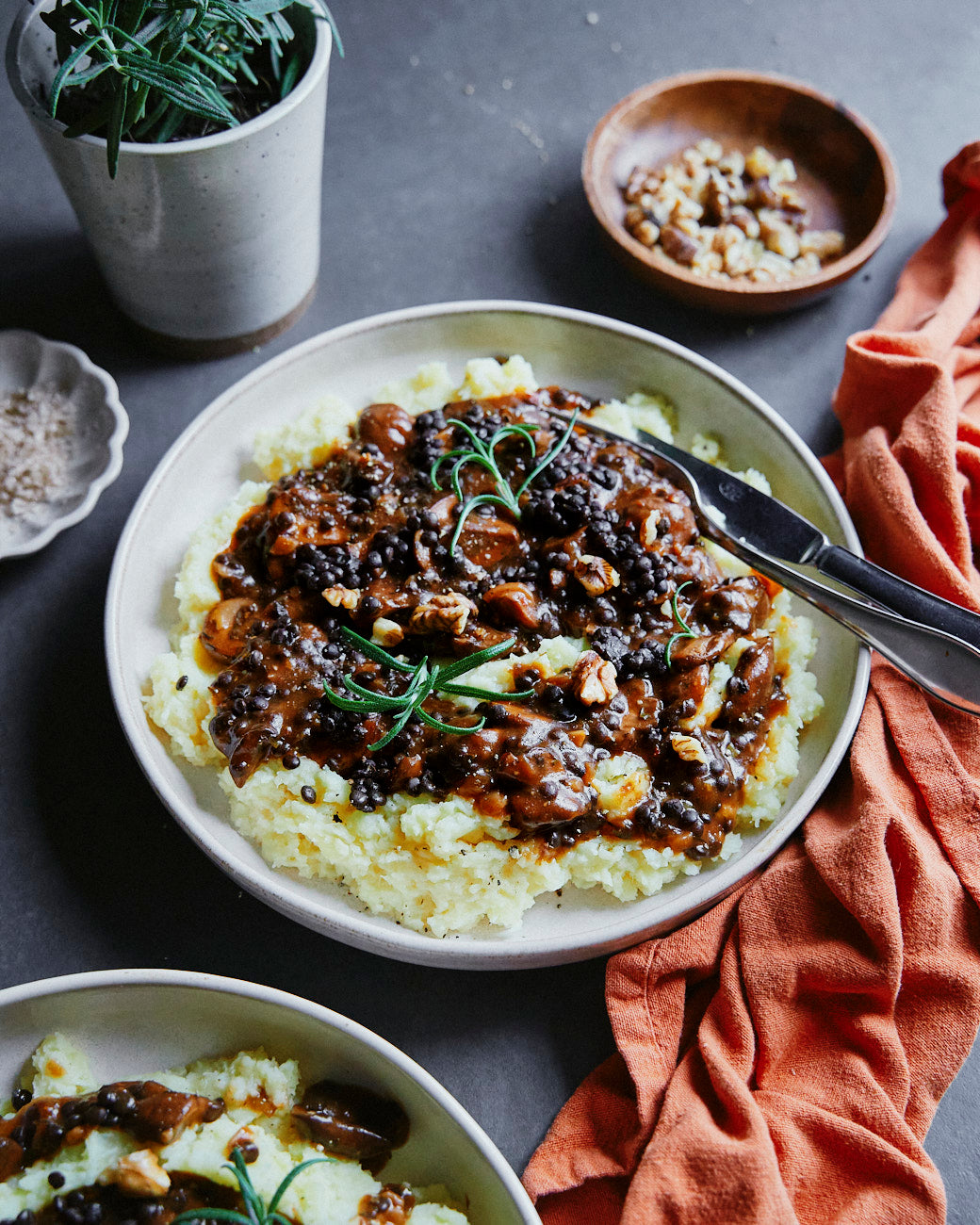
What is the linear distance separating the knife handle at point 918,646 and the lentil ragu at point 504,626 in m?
0.29

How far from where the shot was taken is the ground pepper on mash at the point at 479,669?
3.34 metres

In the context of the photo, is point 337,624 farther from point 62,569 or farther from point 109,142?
point 109,142

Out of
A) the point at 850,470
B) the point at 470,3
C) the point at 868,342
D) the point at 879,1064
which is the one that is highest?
the point at 470,3

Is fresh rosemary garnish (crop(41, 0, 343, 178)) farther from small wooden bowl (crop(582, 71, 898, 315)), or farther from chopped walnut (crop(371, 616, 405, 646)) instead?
chopped walnut (crop(371, 616, 405, 646))

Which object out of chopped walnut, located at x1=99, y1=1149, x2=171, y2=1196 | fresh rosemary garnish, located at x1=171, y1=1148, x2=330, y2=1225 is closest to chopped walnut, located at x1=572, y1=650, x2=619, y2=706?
fresh rosemary garnish, located at x1=171, y1=1148, x2=330, y2=1225

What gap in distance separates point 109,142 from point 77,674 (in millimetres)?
1977

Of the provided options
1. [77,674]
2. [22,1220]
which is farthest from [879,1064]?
[77,674]

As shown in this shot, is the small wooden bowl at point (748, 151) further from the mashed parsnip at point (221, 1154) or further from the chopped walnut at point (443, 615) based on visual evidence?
the mashed parsnip at point (221, 1154)

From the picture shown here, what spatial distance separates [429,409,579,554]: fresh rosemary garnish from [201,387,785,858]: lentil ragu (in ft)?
0.12

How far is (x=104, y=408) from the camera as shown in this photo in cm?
433

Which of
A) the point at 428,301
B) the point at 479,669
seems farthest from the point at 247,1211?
the point at 428,301

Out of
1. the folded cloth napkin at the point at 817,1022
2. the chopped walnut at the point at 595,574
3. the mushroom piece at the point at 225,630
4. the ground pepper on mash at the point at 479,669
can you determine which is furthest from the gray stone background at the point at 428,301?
the chopped walnut at the point at 595,574

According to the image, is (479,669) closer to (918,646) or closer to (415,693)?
(415,693)

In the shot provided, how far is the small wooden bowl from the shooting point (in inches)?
186
